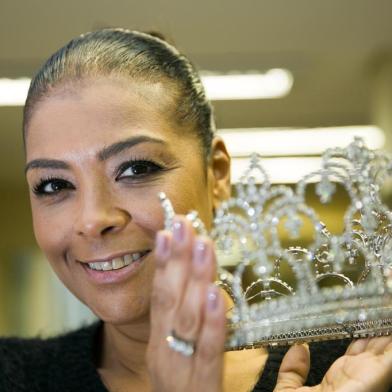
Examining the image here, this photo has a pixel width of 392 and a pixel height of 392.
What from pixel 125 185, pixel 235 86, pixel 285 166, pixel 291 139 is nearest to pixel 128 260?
pixel 125 185

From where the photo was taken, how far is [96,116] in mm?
1351

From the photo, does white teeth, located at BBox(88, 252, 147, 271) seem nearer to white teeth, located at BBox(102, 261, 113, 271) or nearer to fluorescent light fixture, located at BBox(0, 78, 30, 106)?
white teeth, located at BBox(102, 261, 113, 271)

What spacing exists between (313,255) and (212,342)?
0.33 meters

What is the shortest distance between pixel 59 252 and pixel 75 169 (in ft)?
0.57

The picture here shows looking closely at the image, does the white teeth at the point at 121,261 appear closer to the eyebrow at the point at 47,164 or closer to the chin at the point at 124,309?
the chin at the point at 124,309

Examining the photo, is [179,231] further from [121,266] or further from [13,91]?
[13,91]

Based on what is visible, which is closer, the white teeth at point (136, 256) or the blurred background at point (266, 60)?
the white teeth at point (136, 256)

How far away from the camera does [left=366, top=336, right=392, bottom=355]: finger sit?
1.17 metres

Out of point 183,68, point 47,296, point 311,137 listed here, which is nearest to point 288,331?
point 183,68

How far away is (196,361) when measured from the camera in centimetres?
101

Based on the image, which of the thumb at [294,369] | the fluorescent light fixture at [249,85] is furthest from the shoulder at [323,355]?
the fluorescent light fixture at [249,85]

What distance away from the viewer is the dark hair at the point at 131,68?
143cm

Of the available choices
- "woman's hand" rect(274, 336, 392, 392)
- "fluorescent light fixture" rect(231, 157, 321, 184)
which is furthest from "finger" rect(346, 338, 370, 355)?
"fluorescent light fixture" rect(231, 157, 321, 184)

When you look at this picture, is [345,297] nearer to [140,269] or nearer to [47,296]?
[140,269]
